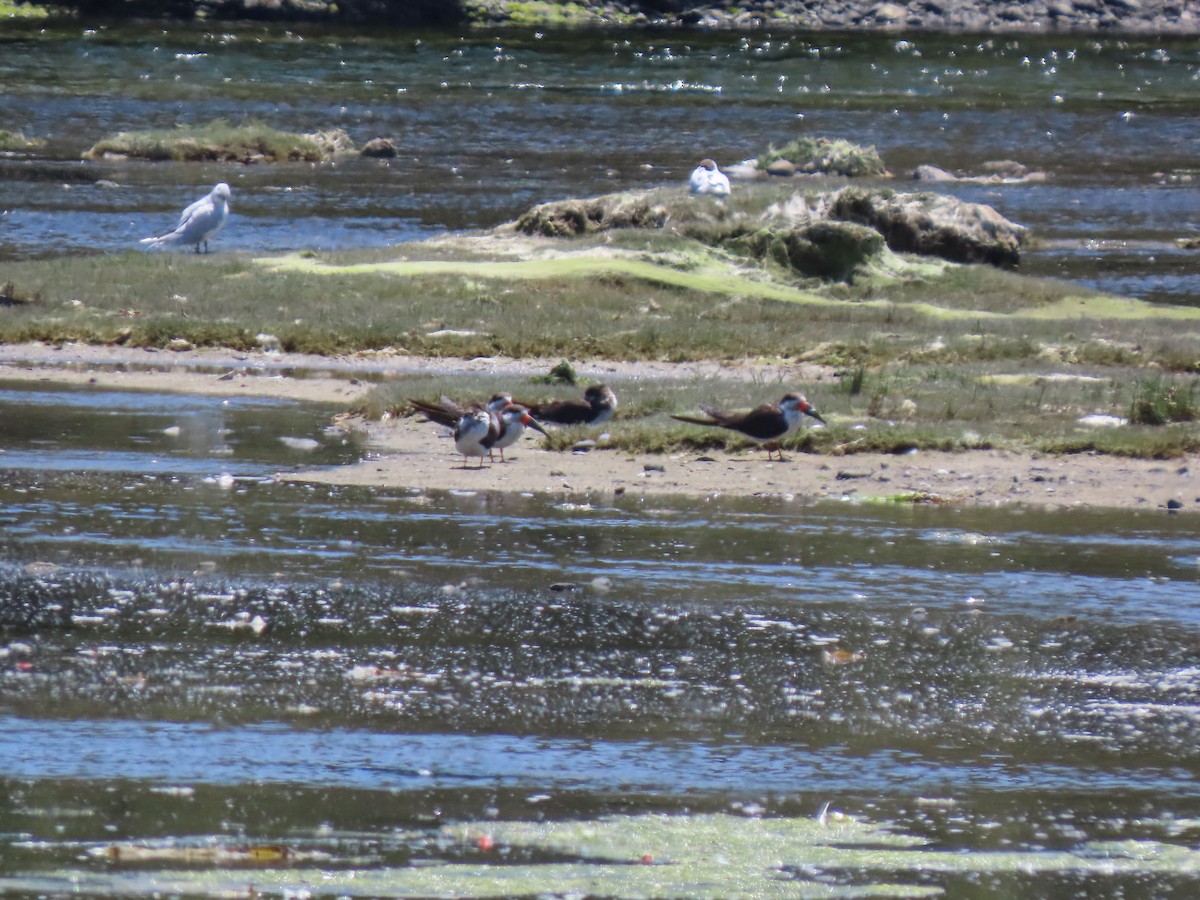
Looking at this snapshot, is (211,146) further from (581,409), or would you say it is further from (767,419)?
(767,419)

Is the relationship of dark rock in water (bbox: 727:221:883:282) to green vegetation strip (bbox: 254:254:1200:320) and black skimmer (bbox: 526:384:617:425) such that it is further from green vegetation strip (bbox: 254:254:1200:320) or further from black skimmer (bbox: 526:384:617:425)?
black skimmer (bbox: 526:384:617:425)

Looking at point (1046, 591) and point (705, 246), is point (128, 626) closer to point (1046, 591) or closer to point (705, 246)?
point (1046, 591)

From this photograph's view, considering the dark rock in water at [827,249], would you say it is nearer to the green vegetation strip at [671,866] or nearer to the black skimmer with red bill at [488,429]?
the black skimmer with red bill at [488,429]

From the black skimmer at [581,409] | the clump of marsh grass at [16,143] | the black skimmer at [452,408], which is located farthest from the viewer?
the clump of marsh grass at [16,143]

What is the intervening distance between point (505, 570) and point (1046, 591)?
251 cm

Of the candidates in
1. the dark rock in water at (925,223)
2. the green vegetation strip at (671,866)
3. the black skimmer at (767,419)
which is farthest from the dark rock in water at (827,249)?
the green vegetation strip at (671,866)

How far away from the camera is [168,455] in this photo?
446 inches

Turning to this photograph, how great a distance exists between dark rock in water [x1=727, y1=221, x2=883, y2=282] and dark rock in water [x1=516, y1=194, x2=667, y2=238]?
1.80 meters

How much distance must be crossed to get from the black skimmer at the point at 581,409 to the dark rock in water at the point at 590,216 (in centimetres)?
938

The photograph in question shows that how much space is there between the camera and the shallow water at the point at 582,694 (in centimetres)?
549

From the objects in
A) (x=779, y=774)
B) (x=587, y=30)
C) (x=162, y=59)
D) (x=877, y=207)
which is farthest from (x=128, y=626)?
(x=587, y=30)

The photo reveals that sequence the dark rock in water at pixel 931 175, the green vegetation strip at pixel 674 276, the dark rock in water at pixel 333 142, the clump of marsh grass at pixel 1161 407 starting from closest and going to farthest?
the clump of marsh grass at pixel 1161 407, the green vegetation strip at pixel 674 276, the dark rock in water at pixel 931 175, the dark rock in water at pixel 333 142

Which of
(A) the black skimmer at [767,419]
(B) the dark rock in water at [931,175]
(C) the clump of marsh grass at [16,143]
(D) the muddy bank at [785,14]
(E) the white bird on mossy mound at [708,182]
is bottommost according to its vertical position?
(C) the clump of marsh grass at [16,143]

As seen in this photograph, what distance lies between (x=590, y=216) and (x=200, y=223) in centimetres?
458
